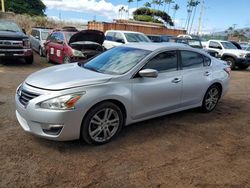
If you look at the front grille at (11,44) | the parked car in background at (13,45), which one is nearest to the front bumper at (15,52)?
the parked car in background at (13,45)

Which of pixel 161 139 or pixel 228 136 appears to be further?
pixel 228 136

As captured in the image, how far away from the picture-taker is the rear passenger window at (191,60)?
5.46 m

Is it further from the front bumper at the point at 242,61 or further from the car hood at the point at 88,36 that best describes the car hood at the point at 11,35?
the front bumper at the point at 242,61

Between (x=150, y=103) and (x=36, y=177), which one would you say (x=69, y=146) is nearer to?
(x=36, y=177)

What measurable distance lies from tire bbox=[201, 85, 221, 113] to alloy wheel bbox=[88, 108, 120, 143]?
255cm

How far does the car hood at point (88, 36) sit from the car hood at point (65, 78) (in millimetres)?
6056

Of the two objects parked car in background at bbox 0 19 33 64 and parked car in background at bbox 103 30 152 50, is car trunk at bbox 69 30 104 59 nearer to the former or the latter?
parked car in background at bbox 0 19 33 64

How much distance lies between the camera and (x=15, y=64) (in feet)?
39.2

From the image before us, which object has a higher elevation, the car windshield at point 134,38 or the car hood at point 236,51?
the car windshield at point 134,38

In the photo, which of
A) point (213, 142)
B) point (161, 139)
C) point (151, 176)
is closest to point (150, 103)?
point (161, 139)

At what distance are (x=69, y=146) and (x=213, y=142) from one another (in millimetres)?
2420

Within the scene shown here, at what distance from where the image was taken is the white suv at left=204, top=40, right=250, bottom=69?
51.5 feet

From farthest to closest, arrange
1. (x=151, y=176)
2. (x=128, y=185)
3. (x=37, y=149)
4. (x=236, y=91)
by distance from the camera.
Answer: (x=236, y=91) → (x=37, y=149) → (x=151, y=176) → (x=128, y=185)

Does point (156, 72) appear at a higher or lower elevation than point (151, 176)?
higher
